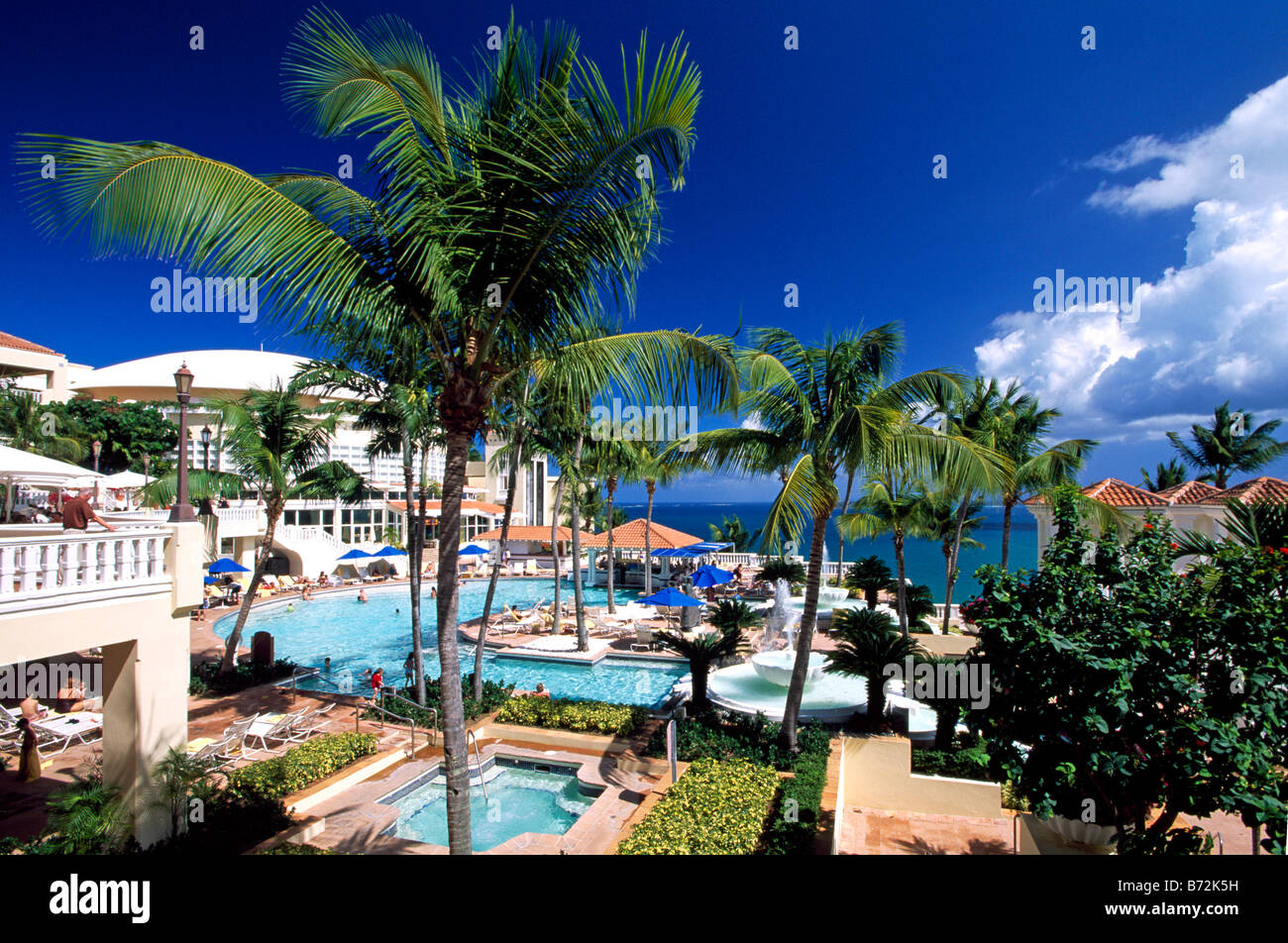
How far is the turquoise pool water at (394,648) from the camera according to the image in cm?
1714

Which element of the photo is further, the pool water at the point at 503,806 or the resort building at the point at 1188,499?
the resort building at the point at 1188,499

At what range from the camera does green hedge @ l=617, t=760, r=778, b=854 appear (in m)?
6.99

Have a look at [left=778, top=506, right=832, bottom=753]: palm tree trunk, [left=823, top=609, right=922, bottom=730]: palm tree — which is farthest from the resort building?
[left=778, top=506, right=832, bottom=753]: palm tree trunk

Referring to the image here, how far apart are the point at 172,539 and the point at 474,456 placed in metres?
59.6

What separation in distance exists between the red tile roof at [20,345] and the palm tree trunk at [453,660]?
41461 mm

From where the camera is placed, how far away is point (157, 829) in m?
7.27

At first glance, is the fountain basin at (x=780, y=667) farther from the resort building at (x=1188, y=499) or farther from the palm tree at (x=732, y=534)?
the palm tree at (x=732, y=534)

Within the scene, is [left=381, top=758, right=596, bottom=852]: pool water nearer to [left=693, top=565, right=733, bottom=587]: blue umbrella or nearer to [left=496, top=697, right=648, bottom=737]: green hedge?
[left=496, top=697, right=648, bottom=737]: green hedge

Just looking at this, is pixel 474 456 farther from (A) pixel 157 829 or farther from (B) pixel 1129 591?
(B) pixel 1129 591

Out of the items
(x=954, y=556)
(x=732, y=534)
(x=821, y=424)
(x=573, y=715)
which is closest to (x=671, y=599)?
(x=573, y=715)

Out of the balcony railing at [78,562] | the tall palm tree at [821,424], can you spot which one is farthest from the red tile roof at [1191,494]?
the balcony railing at [78,562]

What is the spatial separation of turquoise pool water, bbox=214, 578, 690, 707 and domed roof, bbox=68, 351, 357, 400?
68.4 feet
